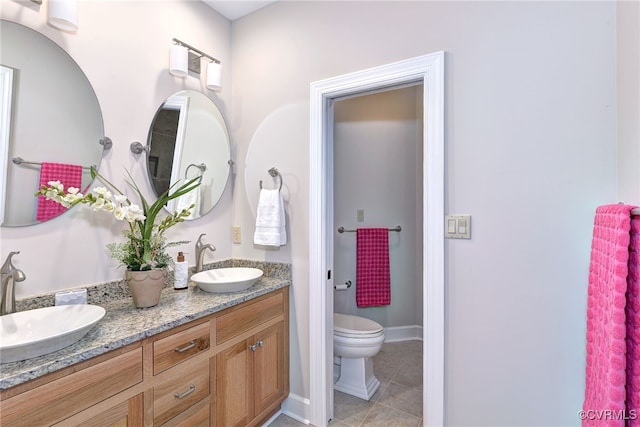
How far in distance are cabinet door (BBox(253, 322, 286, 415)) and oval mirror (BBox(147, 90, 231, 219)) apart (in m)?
0.85

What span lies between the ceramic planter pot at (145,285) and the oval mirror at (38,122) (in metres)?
0.43

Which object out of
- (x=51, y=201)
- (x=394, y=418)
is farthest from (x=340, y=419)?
(x=51, y=201)

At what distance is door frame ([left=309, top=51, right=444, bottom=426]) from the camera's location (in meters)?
1.42

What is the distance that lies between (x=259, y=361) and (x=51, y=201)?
123 cm

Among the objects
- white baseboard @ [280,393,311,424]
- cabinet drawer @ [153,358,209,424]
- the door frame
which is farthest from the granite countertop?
white baseboard @ [280,393,311,424]

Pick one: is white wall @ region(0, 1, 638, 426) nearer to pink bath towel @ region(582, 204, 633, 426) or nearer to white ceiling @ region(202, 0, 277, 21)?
pink bath towel @ region(582, 204, 633, 426)

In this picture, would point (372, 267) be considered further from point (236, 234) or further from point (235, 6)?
point (235, 6)

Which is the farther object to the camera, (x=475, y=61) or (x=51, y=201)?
(x=475, y=61)

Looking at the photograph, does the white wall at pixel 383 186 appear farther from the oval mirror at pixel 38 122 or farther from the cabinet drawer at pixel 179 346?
the oval mirror at pixel 38 122

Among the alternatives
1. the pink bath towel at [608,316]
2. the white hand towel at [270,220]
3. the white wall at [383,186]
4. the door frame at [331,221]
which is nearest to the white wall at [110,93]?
the white hand towel at [270,220]

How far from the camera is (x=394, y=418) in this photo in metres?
1.83

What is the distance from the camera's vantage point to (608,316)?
84 cm

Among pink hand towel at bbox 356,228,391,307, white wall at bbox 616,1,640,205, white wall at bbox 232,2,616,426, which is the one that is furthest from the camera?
pink hand towel at bbox 356,228,391,307

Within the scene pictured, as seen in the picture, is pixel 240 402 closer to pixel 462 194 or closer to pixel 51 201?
pixel 51 201
